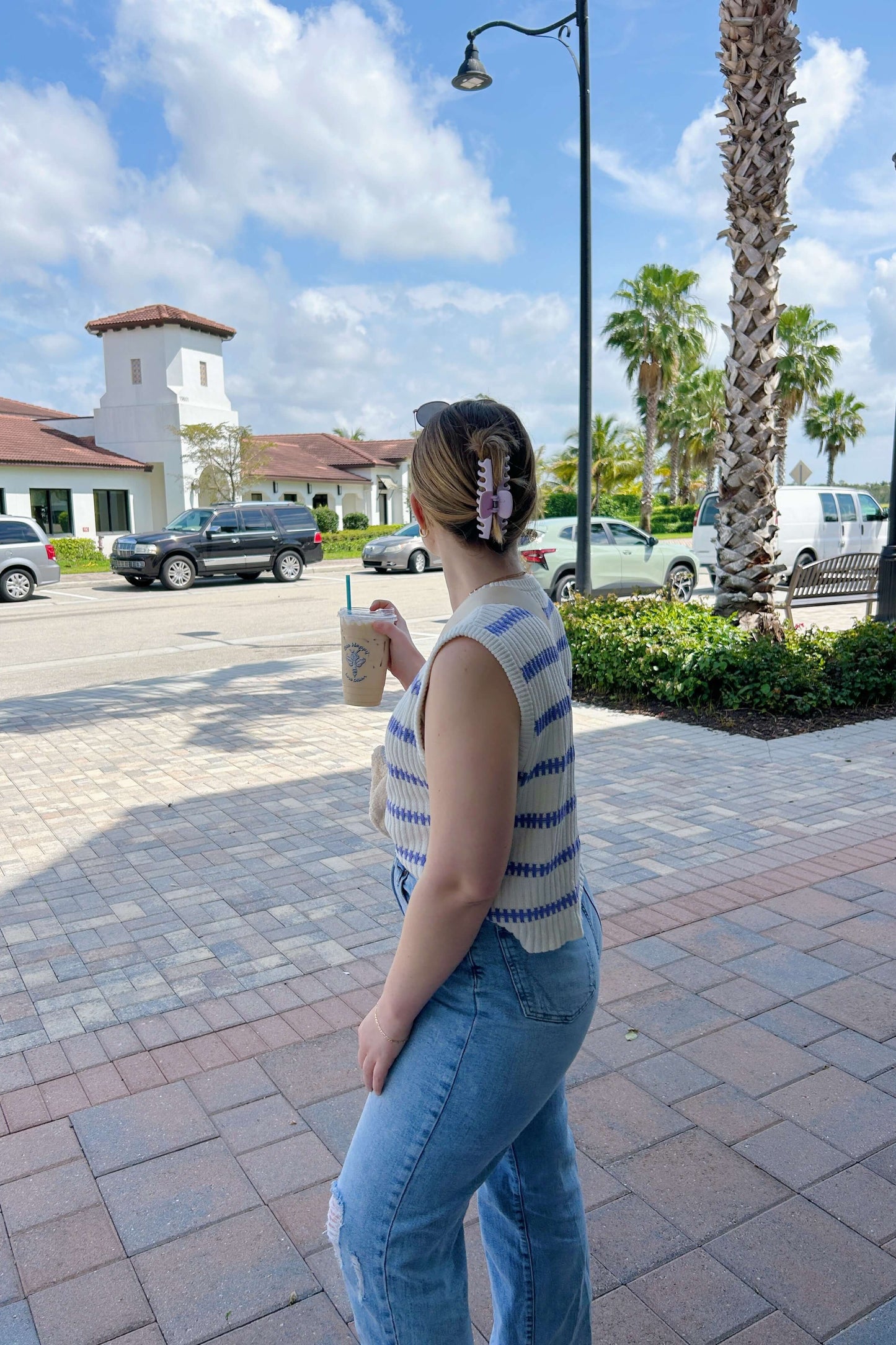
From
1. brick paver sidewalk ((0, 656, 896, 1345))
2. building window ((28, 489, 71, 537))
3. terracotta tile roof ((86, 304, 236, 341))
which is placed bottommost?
brick paver sidewalk ((0, 656, 896, 1345))

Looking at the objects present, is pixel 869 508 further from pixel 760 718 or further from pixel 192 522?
pixel 760 718

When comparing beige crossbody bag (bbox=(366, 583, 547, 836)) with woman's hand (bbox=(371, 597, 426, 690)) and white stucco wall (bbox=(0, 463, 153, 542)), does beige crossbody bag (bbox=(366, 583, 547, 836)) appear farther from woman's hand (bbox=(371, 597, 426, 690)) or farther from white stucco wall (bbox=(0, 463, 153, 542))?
white stucco wall (bbox=(0, 463, 153, 542))

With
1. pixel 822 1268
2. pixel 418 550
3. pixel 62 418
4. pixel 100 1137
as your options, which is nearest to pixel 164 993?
pixel 100 1137

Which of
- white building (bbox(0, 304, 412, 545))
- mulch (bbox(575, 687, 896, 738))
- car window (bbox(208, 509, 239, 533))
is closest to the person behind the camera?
mulch (bbox(575, 687, 896, 738))

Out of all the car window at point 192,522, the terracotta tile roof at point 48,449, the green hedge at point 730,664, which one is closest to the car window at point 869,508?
the green hedge at point 730,664

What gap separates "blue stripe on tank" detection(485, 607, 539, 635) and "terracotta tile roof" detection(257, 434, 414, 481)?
143ft

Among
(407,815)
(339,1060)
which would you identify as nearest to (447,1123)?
(407,815)

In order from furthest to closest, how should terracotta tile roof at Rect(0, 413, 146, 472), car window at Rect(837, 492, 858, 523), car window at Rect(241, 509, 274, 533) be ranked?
terracotta tile roof at Rect(0, 413, 146, 472) < car window at Rect(241, 509, 274, 533) < car window at Rect(837, 492, 858, 523)

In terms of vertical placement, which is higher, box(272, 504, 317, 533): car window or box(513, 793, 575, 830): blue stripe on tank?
box(272, 504, 317, 533): car window

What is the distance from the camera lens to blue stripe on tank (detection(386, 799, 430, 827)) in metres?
1.48

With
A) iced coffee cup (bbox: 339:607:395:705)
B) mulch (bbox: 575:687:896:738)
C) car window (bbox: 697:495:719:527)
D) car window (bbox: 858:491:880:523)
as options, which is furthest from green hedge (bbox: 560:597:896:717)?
car window (bbox: 858:491:880:523)

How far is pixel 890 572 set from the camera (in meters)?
9.87

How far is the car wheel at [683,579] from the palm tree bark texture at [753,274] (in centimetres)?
682

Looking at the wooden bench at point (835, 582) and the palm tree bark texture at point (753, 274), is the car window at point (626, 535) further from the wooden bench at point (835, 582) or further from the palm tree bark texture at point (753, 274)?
the palm tree bark texture at point (753, 274)
